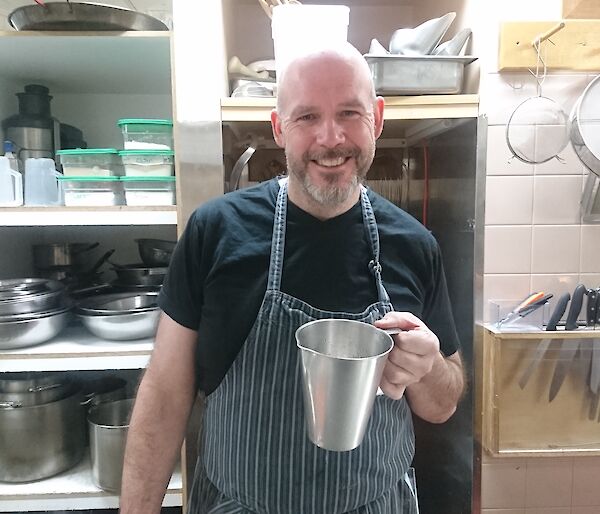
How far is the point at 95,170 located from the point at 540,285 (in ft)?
3.92

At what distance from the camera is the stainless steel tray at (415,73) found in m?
1.26

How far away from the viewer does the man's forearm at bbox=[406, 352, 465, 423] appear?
0.92 meters

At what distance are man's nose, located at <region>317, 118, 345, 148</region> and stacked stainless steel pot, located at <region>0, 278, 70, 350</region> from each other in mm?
861

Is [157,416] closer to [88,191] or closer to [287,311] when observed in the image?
[287,311]

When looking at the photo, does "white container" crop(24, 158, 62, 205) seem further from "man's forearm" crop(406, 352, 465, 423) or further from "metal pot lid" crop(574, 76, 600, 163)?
"metal pot lid" crop(574, 76, 600, 163)

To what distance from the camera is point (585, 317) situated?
1287mm

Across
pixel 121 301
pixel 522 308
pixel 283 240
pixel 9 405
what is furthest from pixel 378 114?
pixel 9 405

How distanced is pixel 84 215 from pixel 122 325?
294 millimetres

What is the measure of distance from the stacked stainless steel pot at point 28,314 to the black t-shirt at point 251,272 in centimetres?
50

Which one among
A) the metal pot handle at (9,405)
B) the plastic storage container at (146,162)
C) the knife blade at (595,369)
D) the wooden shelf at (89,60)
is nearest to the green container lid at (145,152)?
the plastic storage container at (146,162)

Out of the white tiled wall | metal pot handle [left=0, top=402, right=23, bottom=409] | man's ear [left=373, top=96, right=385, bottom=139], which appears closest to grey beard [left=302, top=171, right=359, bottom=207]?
man's ear [left=373, top=96, right=385, bottom=139]

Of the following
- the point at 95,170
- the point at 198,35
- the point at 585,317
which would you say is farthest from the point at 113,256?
the point at 585,317

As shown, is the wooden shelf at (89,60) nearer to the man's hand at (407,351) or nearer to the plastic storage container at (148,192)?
the plastic storage container at (148,192)

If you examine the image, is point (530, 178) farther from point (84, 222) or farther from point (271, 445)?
point (84, 222)
